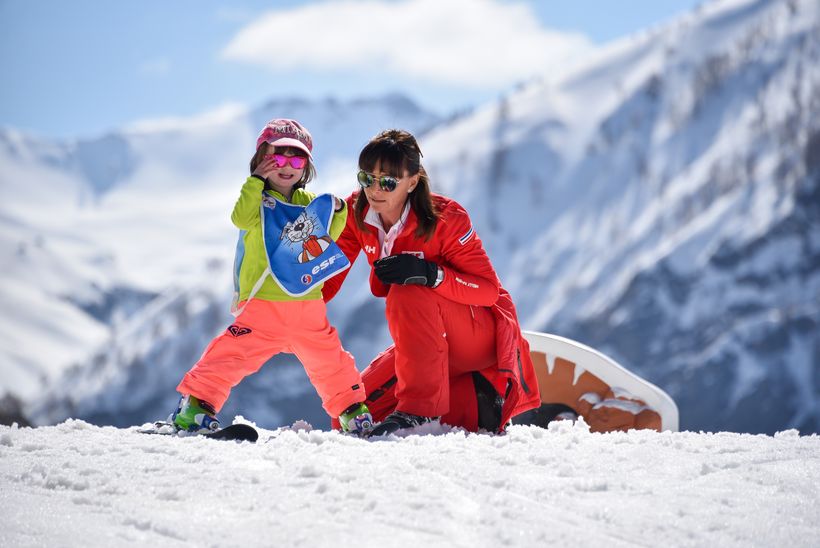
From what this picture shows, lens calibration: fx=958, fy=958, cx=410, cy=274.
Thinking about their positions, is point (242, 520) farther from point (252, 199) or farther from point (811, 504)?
point (252, 199)

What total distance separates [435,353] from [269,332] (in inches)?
Result: 27.5

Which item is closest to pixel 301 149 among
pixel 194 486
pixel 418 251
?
pixel 418 251

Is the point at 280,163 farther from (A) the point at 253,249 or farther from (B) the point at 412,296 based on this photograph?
(B) the point at 412,296

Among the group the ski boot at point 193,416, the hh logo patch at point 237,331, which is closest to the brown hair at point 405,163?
the hh logo patch at point 237,331

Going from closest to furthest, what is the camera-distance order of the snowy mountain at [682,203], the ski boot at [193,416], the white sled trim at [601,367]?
the ski boot at [193,416] < the white sled trim at [601,367] < the snowy mountain at [682,203]

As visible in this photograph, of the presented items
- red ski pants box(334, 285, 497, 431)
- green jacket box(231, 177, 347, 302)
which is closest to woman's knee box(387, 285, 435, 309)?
red ski pants box(334, 285, 497, 431)

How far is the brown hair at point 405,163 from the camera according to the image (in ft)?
13.1

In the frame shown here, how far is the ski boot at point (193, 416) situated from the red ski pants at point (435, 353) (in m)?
0.77

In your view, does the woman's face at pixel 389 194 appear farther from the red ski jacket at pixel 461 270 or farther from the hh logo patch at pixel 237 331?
the hh logo patch at pixel 237 331

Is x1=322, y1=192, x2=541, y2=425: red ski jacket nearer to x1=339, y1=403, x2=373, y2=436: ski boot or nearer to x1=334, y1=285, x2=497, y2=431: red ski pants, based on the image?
x1=334, y1=285, x2=497, y2=431: red ski pants

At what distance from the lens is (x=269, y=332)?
156 inches

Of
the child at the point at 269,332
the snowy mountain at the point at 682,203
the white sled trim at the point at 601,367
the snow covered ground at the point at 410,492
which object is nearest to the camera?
the snow covered ground at the point at 410,492

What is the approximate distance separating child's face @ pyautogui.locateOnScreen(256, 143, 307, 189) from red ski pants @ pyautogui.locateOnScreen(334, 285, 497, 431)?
0.66 metres

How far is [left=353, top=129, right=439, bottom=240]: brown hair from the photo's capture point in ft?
13.1
